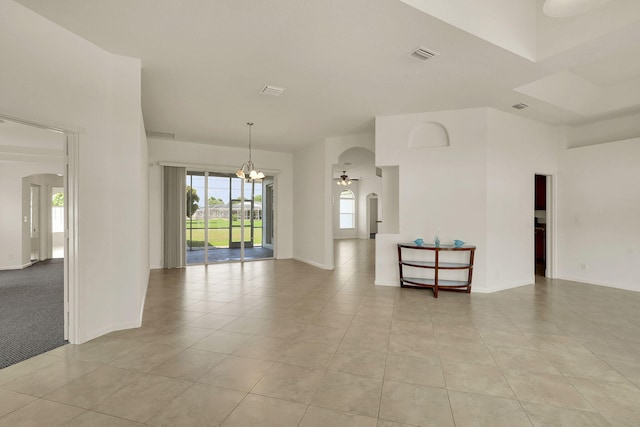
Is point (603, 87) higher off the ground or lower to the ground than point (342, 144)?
higher

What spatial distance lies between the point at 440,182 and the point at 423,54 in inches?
101

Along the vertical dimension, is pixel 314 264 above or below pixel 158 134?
below

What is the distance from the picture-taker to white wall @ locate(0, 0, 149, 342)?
277cm

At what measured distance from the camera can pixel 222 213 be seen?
8695 mm

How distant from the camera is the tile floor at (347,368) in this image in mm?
2107

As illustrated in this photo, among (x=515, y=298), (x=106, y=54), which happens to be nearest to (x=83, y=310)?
(x=106, y=54)

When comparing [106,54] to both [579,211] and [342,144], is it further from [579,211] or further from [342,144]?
[579,211]

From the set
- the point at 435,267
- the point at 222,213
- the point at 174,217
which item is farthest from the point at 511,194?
the point at 174,217

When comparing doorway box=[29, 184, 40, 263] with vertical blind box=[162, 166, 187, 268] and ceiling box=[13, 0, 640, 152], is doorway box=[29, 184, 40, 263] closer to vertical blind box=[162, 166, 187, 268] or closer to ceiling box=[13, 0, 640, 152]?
vertical blind box=[162, 166, 187, 268]

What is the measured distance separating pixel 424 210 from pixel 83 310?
5.13 m

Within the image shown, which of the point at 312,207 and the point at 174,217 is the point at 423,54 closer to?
the point at 312,207

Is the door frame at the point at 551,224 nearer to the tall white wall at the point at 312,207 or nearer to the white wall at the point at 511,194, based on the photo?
the white wall at the point at 511,194

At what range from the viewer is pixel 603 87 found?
538 cm

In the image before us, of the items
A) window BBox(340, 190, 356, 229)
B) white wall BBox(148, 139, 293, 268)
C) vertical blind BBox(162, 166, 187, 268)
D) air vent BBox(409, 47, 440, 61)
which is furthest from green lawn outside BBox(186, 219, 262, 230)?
window BBox(340, 190, 356, 229)
